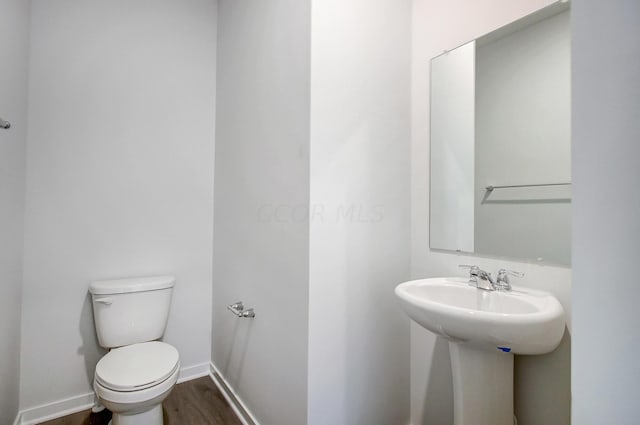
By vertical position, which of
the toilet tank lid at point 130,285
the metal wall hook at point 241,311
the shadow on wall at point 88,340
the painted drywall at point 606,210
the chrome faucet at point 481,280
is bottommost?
the shadow on wall at point 88,340

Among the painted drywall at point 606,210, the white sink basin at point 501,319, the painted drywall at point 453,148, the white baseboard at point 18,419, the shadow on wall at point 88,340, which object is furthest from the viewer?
the shadow on wall at point 88,340

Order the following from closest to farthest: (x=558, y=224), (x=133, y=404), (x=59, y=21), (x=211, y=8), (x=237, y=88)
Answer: (x=558, y=224), (x=133, y=404), (x=59, y=21), (x=237, y=88), (x=211, y=8)

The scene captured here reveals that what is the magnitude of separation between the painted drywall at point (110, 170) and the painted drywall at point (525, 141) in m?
1.76

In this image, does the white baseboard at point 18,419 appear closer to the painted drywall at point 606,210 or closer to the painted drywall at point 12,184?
the painted drywall at point 12,184

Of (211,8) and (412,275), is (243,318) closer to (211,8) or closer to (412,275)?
(412,275)

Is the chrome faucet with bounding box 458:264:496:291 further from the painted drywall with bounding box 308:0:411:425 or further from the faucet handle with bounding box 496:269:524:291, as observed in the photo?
the painted drywall with bounding box 308:0:411:425

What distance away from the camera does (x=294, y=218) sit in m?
1.21

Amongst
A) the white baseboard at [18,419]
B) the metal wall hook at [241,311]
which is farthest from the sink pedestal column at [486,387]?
the white baseboard at [18,419]

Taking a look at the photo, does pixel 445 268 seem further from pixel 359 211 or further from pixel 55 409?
pixel 55 409

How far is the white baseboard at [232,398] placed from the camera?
153 centimetres

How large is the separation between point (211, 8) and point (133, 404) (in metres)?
2.47

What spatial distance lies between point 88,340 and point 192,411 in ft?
2.52

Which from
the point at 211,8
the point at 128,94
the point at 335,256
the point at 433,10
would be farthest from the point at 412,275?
the point at 211,8

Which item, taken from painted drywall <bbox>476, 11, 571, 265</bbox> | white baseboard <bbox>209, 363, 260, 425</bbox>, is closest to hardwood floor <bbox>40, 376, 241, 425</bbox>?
white baseboard <bbox>209, 363, 260, 425</bbox>
